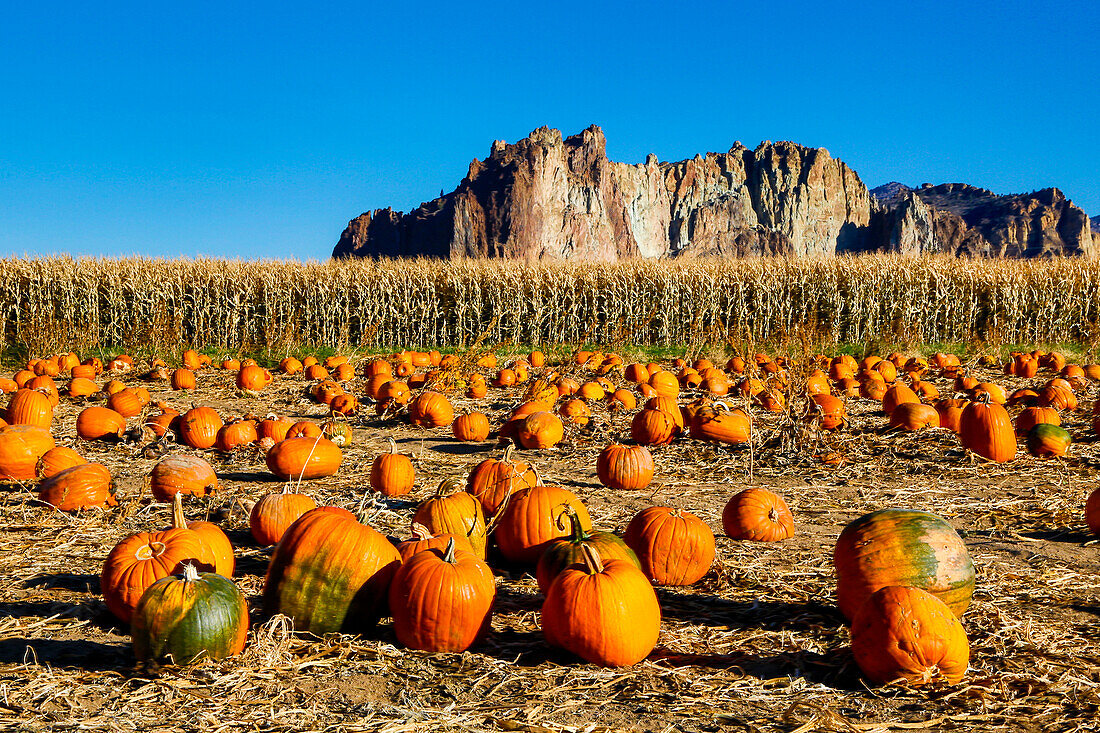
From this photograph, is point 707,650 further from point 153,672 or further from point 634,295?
point 634,295

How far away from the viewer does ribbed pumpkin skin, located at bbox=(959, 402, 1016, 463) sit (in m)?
6.19

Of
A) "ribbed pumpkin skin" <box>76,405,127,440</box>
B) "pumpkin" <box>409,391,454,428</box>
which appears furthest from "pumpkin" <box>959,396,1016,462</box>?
"ribbed pumpkin skin" <box>76,405,127,440</box>

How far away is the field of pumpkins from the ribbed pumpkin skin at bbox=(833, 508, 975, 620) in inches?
0.4

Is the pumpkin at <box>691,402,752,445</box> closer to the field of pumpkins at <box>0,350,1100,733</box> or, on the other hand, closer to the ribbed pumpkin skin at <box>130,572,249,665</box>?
the field of pumpkins at <box>0,350,1100,733</box>

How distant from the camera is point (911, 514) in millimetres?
3289

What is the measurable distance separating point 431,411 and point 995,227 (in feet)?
530

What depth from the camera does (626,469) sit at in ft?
18.1

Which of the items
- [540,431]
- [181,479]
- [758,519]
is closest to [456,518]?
[758,519]

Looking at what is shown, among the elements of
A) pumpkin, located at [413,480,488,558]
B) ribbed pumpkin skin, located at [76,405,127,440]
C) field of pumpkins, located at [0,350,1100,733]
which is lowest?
field of pumpkins, located at [0,350,1100,733]

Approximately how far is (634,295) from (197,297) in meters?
11.3

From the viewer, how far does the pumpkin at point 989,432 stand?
619cm

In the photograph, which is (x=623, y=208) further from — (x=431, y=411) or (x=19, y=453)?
(x=19, y=453)

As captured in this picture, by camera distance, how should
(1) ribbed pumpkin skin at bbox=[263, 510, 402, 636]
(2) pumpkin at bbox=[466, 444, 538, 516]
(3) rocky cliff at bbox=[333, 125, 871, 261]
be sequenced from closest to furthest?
(1) ribbed pumpkin skin at bbox=[263, 510, 402, 636]
(2) pumpkin at bbox=[466, 444, 538, 516]
(3) rocky cliff at bbox=[333, 125, 871, 261]

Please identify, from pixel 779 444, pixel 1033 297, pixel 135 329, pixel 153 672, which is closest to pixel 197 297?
pixel 135 329
